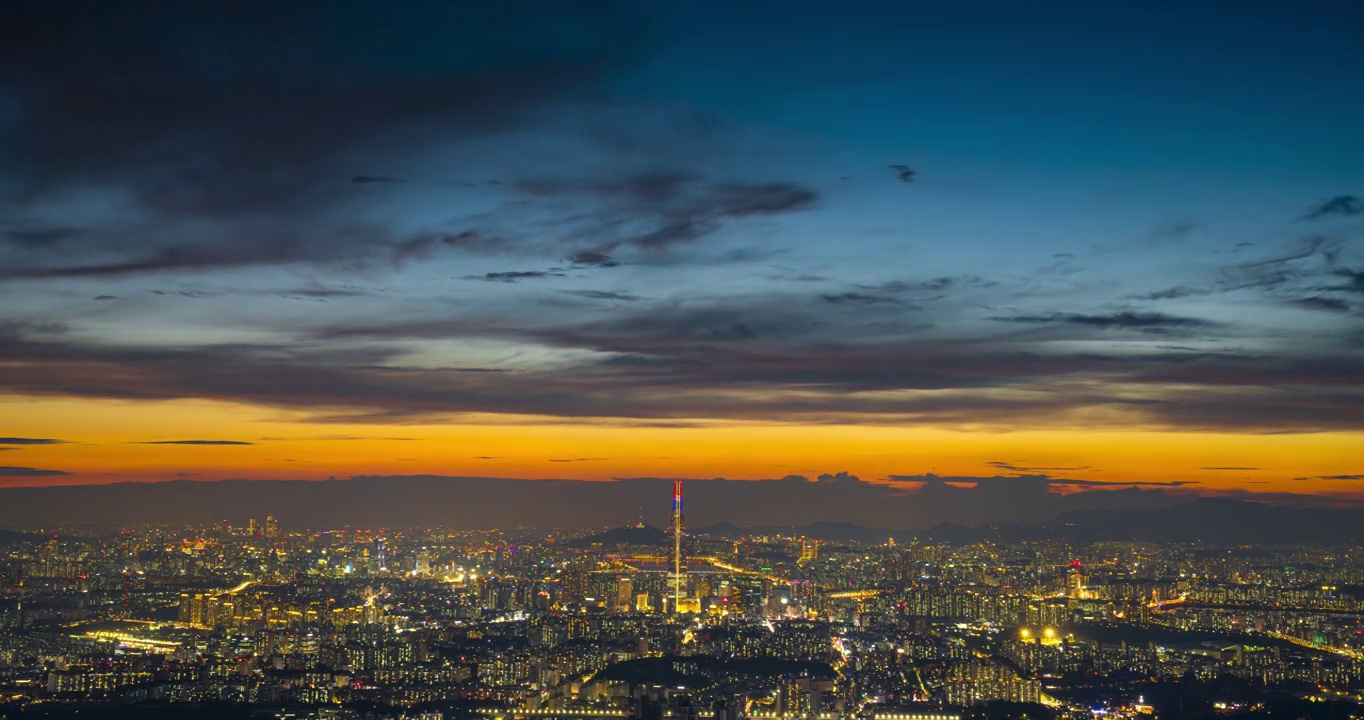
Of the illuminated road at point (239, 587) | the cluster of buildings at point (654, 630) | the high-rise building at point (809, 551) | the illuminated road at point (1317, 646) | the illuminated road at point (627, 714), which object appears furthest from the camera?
the high-rise building at point (809, 551)

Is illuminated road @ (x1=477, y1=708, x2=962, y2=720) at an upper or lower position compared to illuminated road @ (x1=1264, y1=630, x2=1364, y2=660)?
lower

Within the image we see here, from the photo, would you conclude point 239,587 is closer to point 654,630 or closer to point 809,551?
point 654,630

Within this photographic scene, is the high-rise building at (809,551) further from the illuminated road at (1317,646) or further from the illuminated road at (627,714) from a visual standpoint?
the illuminated road at (627,714)

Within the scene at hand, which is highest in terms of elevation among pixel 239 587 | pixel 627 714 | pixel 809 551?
pixel 809 551

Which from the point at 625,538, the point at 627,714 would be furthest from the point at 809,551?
the point at 627,714

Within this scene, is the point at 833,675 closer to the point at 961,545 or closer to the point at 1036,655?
the point at 1036,655

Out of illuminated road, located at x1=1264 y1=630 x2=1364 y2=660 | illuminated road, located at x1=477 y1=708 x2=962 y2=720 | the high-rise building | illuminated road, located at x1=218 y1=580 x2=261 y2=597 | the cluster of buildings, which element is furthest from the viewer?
the high-rise building

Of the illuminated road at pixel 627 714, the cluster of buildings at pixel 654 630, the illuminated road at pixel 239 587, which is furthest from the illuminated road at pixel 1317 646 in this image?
the illuminated road at pixel 239 587

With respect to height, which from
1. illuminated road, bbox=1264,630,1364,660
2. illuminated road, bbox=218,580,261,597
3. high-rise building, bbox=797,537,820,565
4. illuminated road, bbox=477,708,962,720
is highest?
high-rise building, bbox=797,537,820,565

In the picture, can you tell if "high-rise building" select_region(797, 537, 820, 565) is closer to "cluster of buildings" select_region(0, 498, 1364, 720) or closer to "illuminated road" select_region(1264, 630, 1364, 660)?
"cluster of buildings" select_region(0, 498, 1364, 720)

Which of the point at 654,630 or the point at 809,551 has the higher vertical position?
the point at 809,551

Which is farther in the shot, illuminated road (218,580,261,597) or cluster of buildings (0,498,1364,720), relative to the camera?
illuminated road (218,580,261,597)

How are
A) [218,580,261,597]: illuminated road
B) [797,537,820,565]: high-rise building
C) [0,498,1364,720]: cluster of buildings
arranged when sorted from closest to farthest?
[0,498,1364,720]: cluster of buildings, [218,580,261,597]: illuminated road, [797,537,820,565]: high-rise building

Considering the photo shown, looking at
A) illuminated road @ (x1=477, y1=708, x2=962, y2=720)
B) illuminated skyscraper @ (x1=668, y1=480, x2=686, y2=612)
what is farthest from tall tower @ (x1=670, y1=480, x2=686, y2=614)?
illuminated road @ (x1=477, y1=708, x2=962, y2=720)
